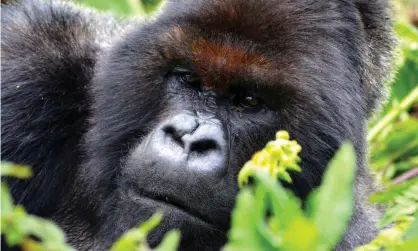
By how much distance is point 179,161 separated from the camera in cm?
293

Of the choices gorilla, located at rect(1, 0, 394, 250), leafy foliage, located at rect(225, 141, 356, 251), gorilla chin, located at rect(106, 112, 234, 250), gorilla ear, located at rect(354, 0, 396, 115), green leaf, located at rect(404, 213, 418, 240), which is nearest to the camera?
leafy foliage, located at rect(225, 141, 356, 251)

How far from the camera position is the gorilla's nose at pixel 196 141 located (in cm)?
295

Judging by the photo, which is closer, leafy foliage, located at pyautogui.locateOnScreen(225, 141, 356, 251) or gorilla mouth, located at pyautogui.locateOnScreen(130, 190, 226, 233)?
leafy foliage, located at pyautogui.locateOnScreen(225, 141, 356, 251)

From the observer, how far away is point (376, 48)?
3994 millimetres

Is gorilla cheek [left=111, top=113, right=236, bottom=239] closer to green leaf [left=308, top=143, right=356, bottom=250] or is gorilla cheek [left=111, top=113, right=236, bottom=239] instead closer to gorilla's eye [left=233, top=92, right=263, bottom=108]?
gorilla's eye [left=233, top=92, right=263, bottom=108]

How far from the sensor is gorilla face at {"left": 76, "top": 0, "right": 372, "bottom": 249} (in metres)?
3.04

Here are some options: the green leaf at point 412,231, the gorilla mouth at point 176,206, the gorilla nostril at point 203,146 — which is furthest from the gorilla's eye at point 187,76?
the green leaf at point 412,231

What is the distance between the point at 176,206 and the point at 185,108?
490 mm

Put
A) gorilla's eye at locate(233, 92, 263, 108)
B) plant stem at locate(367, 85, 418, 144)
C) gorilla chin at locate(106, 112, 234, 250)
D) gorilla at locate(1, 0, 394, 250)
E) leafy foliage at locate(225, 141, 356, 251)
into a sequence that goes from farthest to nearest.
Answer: plant stem at locate(367, 85, 418, 144), gorilla's eye at locate(233, 92, 263, 108), gorilla at locate(1, 0, 394, 250), gorilla chin at locate(106, 112, 234, 250), leafy foliage at locate(225, 141, 356, 251)

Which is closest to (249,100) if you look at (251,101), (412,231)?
(251,101)

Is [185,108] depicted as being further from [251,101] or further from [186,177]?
[186,177]

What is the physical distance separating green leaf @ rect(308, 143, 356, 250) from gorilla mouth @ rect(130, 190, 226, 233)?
4.94ft

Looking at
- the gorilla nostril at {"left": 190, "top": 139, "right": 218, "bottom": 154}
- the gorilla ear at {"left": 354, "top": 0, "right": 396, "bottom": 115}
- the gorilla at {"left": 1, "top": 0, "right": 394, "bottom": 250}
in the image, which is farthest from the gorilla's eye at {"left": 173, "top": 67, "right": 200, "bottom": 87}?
the gorilla ear at {"left": 354, "top": 0, "right": 396, "bottom": 115}

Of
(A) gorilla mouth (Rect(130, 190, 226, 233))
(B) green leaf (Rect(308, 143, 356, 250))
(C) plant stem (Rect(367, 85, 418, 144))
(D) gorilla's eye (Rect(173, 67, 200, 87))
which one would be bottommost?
(C) plant stem (Rect(367, 85, 418, 144))
